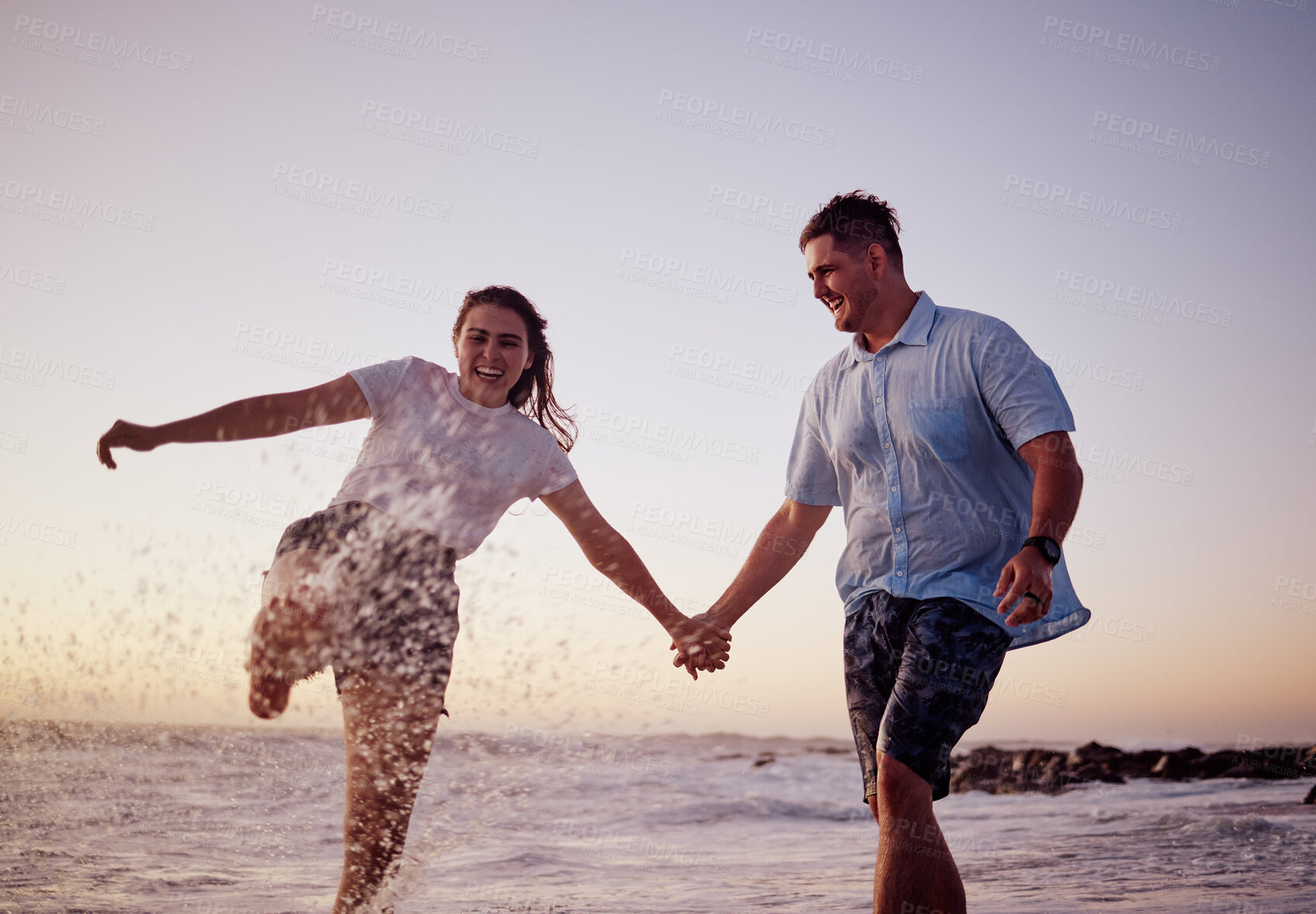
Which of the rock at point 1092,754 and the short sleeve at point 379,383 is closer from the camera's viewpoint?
the short sleeve at point 379,383

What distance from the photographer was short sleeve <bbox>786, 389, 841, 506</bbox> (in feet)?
11.4

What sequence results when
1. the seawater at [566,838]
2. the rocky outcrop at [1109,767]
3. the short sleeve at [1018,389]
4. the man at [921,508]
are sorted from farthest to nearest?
the rocky outcrop at [1109,767]
the seawater at [566,838]
the short sleeve at [1018,389]
the man at [921,508]

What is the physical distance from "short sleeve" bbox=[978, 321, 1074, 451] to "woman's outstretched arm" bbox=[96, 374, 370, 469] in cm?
224

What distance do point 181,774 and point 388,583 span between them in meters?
7.77

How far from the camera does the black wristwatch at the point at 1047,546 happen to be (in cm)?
249

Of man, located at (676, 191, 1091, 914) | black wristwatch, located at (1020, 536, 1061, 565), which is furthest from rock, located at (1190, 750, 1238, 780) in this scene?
black wristwatch, located at (1020, 536, 1061, 565)

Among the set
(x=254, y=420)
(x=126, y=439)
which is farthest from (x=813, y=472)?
(x=126, y=439)

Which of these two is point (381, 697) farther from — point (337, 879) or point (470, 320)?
point (337, 879)

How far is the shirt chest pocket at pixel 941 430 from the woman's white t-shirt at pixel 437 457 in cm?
155

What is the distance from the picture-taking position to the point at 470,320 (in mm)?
3812

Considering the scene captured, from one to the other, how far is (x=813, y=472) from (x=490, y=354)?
1368mm

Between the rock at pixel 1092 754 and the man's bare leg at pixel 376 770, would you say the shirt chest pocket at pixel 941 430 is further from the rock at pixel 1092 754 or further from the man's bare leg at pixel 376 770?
the rock at pixel 1092 754

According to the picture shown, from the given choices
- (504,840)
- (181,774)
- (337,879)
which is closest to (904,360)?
(337,879)

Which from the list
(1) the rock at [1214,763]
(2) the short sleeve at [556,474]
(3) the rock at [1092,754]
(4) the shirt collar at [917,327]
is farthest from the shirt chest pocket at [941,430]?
(3) the rock at [1092,754]
